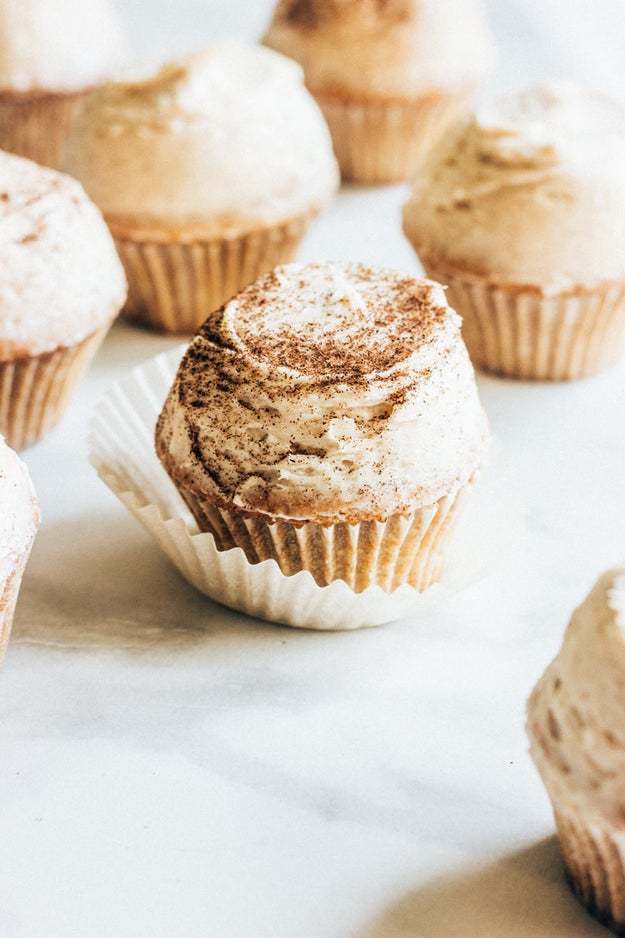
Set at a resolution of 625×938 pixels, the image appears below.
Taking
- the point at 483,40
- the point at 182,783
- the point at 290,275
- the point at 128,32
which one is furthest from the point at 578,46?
the point at 182,783

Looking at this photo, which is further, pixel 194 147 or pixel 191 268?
pixel 191 268

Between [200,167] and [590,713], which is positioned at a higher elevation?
[590,713]

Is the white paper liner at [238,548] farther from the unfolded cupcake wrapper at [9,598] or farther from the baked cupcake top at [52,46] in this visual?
the baked cupcake top at [52,46]

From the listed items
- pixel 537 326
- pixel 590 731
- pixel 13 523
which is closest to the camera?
pixel 590 731

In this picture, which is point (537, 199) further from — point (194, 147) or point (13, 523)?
point (13, 523)

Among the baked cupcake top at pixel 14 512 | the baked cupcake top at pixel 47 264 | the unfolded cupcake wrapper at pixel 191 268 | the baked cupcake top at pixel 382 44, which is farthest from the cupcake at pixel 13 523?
the baked cupcake top at pixel 382 44

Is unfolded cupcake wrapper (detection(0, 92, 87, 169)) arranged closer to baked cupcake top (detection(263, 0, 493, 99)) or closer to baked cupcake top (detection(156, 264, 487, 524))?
baked cupcake top (detection(263, 0, 493, 99))

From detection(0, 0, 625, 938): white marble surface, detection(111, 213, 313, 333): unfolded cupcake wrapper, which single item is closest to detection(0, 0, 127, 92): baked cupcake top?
detection(111, 213, 313, 333): unfolded cupcake wrapper

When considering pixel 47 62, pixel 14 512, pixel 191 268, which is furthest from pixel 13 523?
pixel 47 62
